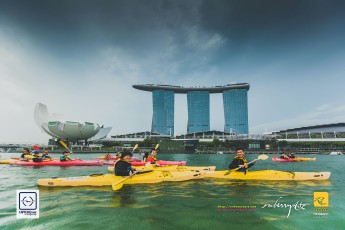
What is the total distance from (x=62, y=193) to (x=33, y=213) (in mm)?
5698

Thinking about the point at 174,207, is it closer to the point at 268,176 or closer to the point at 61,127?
the point at 268,176

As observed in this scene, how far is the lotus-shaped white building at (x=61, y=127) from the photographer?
439 feet

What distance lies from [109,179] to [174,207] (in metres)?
5.20

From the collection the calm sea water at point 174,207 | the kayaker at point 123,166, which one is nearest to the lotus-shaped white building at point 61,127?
the calm sea water at point 174,207

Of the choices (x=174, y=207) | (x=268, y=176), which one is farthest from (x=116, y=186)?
(x=268, y=176)

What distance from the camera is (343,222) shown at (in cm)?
735

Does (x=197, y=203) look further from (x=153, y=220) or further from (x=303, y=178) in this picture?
(x=303, y=178)

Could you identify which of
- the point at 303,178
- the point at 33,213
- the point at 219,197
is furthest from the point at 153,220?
the point at 303,178

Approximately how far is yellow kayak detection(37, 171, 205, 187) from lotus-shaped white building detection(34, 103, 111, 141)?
12921cm

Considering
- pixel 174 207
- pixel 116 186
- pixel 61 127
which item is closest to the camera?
pixel 174 207

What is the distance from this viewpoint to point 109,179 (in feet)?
42.9

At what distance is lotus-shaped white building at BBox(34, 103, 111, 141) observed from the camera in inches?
5272

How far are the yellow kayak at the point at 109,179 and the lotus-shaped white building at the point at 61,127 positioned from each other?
129213mm

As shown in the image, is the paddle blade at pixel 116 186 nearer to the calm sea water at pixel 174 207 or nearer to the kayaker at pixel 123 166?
the calm sea water at pixel 174 207
